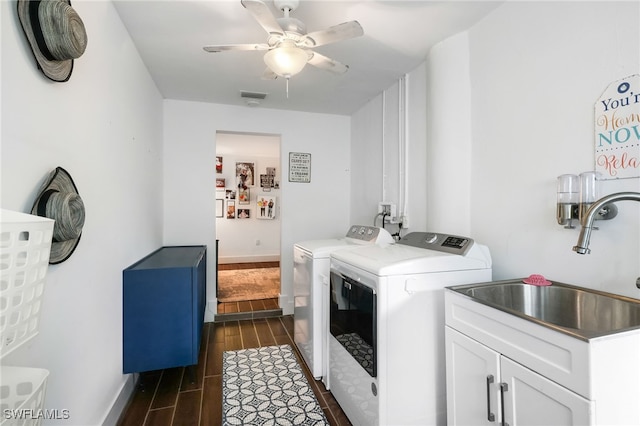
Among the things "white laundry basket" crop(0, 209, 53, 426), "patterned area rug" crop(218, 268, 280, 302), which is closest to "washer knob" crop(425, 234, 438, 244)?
"white laundry basket" crop(0, 209, 53, 426)

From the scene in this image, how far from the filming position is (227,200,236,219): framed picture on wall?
6.62 meters

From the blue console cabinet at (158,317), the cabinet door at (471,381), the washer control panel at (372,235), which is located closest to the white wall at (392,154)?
the washer control panel at (372,235)

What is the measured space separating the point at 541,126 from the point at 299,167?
2577 mm

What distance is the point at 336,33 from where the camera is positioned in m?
1.55

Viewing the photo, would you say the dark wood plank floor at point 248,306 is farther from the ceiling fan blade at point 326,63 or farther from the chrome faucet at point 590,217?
the chrome faucet at point 590,217

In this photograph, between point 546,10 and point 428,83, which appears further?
point 428,83

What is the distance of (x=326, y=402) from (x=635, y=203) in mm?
1928

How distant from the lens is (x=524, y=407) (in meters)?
1.08

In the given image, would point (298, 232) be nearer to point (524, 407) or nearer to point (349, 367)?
point (349, 367)

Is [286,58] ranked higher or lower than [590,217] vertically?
higher

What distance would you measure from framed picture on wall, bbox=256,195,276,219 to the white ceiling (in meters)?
3.70

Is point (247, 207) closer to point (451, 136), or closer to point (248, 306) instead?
point (248, 306)

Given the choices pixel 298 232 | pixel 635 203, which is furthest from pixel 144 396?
pixel 635 203

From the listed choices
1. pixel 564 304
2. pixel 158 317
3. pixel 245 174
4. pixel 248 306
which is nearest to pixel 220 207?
pixel 245 174
